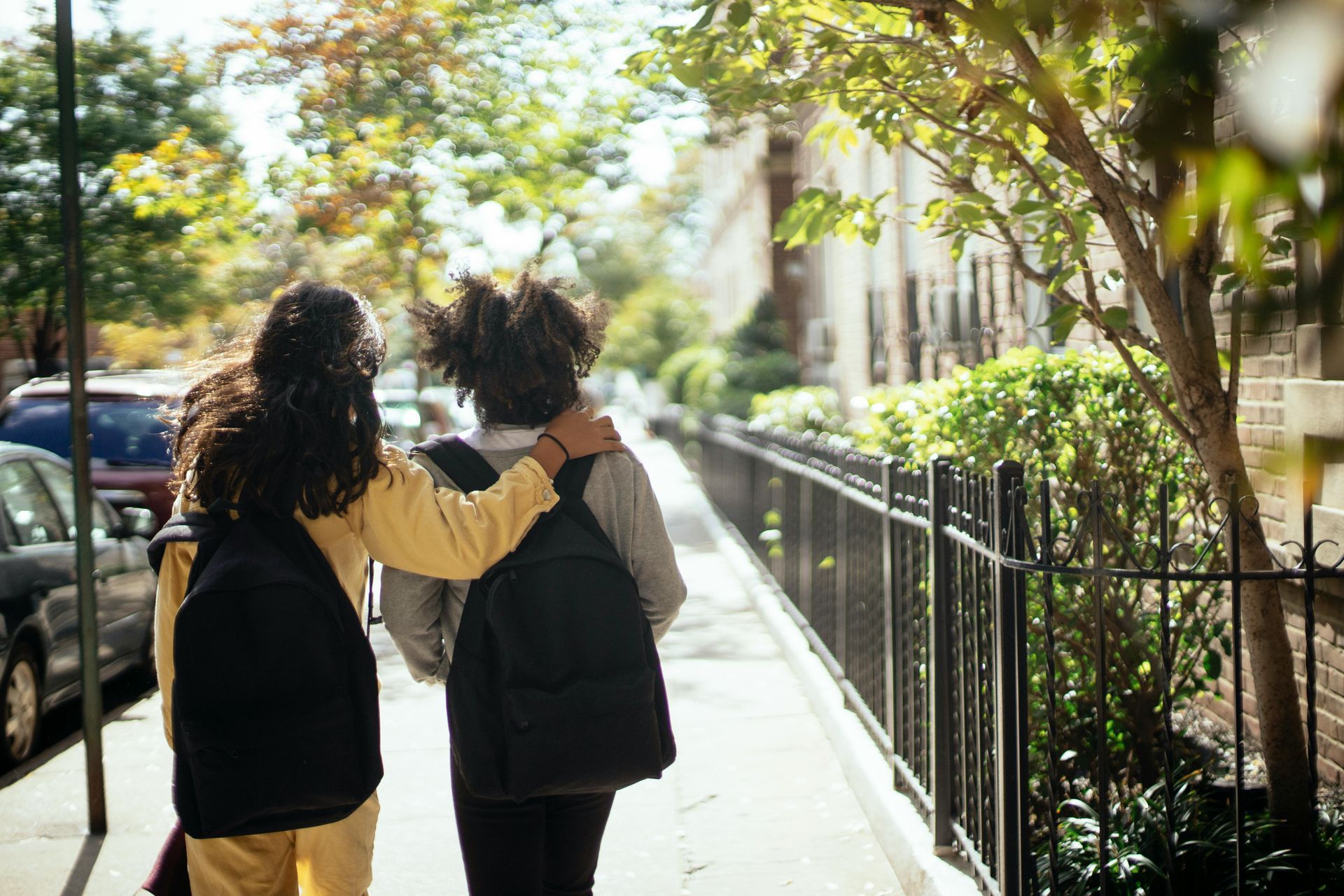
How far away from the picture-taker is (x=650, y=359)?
2265 inches

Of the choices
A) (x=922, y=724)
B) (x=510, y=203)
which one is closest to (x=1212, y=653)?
(x=922, y=724)

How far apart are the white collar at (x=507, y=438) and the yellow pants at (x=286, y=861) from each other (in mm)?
850

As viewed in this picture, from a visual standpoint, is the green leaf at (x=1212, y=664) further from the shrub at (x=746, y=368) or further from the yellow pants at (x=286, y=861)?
the shrub at (x=746, y=368)

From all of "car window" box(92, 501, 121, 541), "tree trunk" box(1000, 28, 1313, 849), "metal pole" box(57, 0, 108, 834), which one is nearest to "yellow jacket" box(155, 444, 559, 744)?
"tree trunk" box(1000, 28, 1313, 849)

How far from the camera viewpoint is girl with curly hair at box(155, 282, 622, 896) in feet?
8.98

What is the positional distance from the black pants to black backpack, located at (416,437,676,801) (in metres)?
0.13

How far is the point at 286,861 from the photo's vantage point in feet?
9.59

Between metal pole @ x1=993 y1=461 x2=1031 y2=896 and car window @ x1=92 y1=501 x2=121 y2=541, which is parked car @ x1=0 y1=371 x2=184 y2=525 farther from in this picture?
metal pole @ x1=993 y1=461 x2=1031 y2=896

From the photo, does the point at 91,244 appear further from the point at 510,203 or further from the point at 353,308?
the point at 353,308

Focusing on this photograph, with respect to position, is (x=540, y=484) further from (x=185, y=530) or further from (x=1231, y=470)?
(x=1231, y=470)

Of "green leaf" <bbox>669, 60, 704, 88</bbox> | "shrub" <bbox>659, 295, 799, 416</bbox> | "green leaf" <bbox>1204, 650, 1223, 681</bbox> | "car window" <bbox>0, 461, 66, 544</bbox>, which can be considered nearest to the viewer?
"green leaf" <bbox>669, 60, 704, 88</bbox>

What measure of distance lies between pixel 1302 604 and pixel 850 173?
11.2 m

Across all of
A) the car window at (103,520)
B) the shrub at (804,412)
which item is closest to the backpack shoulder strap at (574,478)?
the car window at (103,520)

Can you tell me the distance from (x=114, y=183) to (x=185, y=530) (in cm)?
902
